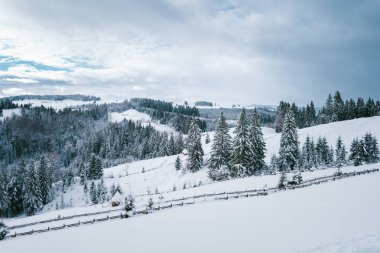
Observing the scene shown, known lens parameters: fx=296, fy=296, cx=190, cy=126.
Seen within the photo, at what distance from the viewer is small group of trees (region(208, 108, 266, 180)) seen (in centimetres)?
5866

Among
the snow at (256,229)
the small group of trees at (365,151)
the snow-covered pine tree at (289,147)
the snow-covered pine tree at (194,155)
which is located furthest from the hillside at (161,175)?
the snow at (256,229)

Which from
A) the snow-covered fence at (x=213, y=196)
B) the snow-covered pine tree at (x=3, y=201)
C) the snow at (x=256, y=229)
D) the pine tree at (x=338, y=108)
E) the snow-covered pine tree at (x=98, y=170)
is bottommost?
the snow-covered pine tree at (x=3, y=201)

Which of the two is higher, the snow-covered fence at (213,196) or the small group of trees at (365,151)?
the small group of trees at (365,151)

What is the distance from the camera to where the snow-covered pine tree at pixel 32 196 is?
7419 centimetres

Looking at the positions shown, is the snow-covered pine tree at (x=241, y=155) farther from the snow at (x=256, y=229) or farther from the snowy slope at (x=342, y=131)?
the snowy slope at (x=342, y=131)

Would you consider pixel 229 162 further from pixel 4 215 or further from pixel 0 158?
pixel 0 158

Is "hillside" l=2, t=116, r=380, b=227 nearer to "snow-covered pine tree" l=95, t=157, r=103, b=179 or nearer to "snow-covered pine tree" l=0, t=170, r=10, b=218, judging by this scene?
"snow-covered pine tree" l=95, t=157, r=103, b=179

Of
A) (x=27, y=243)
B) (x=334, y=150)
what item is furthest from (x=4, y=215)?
A: (x=334, y=150)

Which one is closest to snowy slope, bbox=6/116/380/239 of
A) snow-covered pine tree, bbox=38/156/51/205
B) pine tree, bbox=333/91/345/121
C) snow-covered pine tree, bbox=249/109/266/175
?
snow-covered pine tree, bbox=38/156/51/205

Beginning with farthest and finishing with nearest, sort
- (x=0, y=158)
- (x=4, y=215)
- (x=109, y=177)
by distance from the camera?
(x=0, y=158)
(x=109, y=177)
(x=4, y=215)

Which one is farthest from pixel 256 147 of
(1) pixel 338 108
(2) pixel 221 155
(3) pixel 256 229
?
(1) pixel 338 108

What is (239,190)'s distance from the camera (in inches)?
1706

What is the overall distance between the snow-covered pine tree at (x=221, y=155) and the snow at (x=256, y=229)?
2556cm

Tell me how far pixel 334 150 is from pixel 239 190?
4746 centimetres
